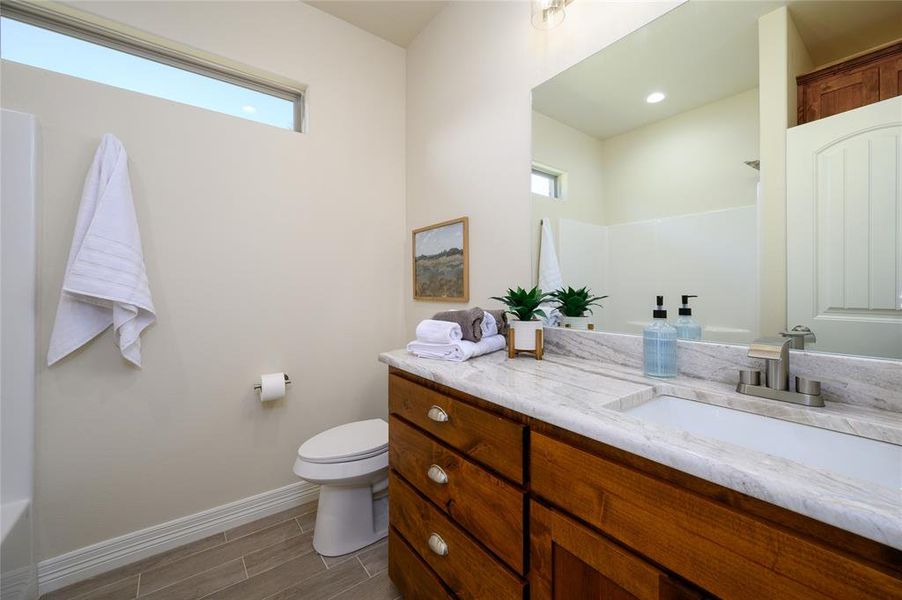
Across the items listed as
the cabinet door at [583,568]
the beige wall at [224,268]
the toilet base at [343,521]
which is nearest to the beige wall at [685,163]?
the cabinet door at [583,568]

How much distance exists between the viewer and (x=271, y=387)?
1.85m

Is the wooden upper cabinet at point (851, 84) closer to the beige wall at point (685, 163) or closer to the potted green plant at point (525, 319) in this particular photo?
the beige wall at point (685, 163)

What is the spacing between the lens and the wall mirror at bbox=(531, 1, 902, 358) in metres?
0.85

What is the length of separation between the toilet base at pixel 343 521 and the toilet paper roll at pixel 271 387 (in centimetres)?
54

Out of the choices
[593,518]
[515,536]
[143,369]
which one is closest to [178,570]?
[143,369]

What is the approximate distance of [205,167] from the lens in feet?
5.81

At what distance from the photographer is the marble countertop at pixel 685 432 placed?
432 mm

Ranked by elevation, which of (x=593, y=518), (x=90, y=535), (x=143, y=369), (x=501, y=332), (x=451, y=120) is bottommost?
(x=90, y=535)

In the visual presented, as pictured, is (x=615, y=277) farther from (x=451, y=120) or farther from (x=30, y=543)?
(x=30, y=543)

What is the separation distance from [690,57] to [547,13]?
63cm

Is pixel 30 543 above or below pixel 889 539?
below

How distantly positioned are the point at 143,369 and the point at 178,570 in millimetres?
898

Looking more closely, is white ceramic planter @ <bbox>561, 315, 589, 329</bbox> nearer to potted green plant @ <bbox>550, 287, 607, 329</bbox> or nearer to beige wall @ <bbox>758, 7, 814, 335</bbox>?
potted green plant @ <bbox>550, 287, 607, 329</bbox>

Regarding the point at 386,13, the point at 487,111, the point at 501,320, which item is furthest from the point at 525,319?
the point at 386,13
